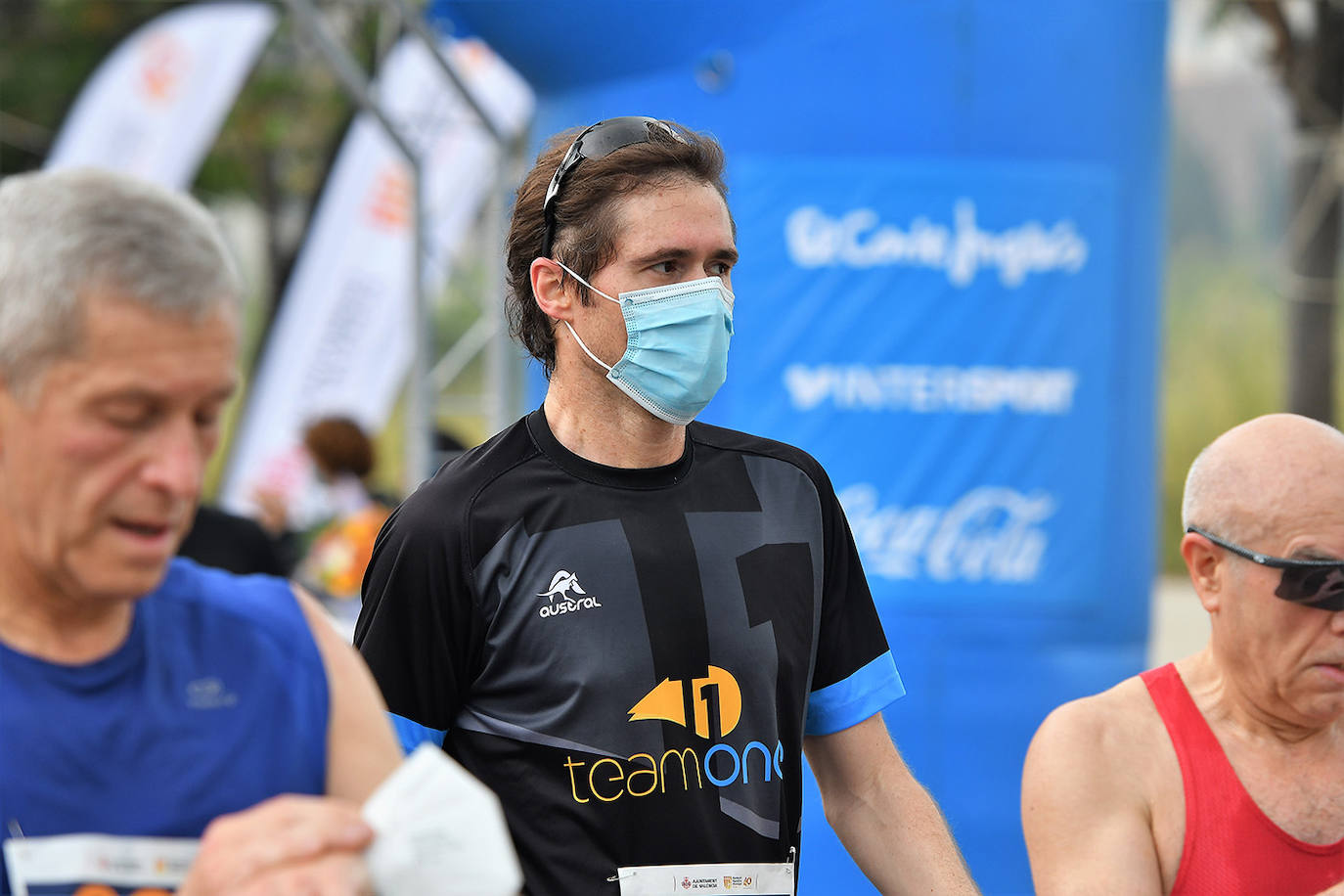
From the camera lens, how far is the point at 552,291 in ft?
7.68

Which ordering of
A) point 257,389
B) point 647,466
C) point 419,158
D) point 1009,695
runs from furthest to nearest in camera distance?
point 257,389 < point 419,158 < point 1009,695 < point 647,466

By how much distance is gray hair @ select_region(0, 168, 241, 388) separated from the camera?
117 cm

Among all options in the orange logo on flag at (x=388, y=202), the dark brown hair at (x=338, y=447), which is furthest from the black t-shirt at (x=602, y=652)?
the orange logo on flag at (x=388, y=202)

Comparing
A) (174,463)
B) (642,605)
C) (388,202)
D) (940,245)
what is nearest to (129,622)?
(174,463)

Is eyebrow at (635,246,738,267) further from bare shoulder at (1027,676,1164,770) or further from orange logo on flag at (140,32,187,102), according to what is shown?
orange logo on flag at (140,32,187,102)

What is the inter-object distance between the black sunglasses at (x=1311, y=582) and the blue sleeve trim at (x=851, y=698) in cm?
62

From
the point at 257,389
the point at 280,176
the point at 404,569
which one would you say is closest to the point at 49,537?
the point at 404,569

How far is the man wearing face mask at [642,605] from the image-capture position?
→ 2.03m

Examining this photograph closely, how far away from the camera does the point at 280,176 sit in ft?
59.7

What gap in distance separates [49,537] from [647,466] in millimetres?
1091

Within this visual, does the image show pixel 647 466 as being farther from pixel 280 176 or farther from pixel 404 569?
pixel 280 176

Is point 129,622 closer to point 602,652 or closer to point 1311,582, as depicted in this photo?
point 602,652

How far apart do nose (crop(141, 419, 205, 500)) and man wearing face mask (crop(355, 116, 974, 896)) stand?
0.83m

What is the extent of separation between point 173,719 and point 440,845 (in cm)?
29
